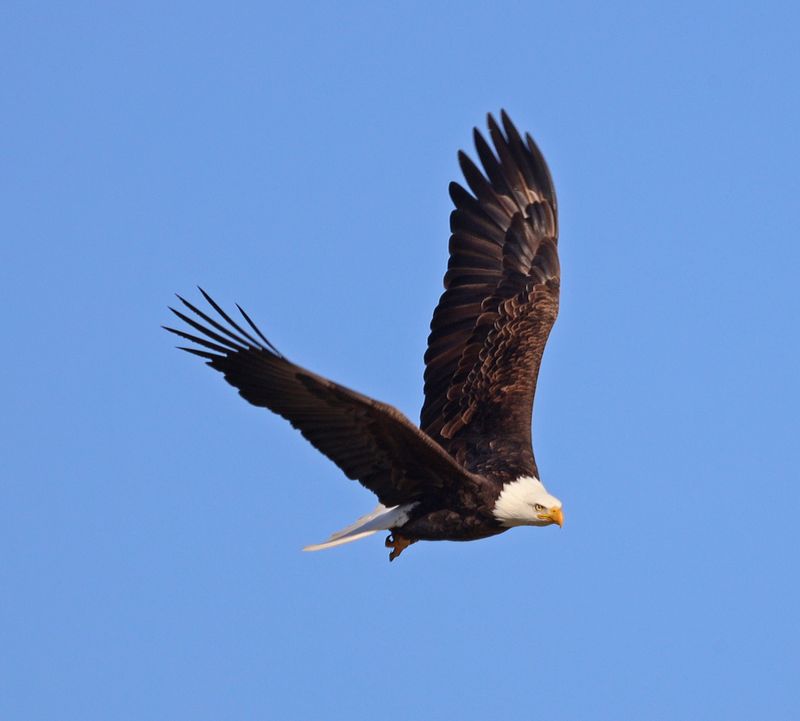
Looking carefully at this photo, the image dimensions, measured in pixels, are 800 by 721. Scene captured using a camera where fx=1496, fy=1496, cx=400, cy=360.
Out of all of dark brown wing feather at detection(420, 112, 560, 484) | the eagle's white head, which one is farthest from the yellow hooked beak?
dark brown wing feather at detection(420, 112, 560, 484)

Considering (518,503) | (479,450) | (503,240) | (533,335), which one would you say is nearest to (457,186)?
(503,240)

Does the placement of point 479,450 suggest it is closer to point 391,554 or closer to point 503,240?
point 391,554

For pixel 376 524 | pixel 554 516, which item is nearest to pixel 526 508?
pixel 554 516

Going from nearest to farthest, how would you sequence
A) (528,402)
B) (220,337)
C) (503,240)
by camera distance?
1. (220,337)
2. (528,402)
3. (503,240)

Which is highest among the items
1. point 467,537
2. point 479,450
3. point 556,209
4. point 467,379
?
point 556,209

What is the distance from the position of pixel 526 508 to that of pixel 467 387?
146cm

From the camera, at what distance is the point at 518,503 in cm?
939

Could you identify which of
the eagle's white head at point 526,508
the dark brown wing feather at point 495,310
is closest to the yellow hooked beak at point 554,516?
the eagle's white head at point 526,508

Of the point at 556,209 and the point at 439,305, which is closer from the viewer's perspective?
the point at 439,305

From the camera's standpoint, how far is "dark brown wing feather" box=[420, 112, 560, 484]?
33.9ft

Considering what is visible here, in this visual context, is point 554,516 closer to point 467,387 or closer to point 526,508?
point 526,508

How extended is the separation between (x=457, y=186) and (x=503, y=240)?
58 centimetres

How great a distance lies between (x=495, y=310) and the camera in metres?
11.1

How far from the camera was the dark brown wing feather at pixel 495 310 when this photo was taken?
33.9 feet
